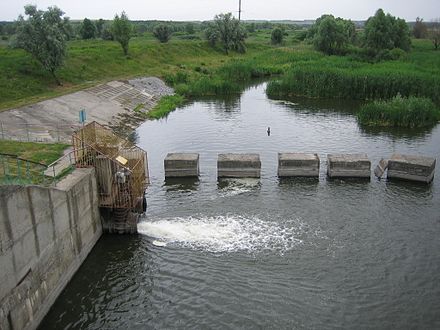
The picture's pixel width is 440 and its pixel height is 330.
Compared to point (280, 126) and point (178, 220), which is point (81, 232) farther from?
point (280, 126)

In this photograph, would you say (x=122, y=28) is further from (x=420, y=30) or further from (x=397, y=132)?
(x=420, y=30)

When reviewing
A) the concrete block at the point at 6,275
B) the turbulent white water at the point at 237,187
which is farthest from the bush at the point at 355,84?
the concrete block at the point at 6,275

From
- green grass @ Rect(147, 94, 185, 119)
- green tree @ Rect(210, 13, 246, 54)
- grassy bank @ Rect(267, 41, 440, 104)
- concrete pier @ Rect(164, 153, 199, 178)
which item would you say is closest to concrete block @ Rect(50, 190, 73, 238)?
concrete pier @ Rect(164, 153, 199, 178)

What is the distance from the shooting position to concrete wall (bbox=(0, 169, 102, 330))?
15599mm

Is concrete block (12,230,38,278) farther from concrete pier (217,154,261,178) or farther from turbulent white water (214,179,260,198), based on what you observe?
concrete pier (217,154,261,178)

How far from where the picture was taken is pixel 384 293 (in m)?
19.9

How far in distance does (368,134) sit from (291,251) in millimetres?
27724

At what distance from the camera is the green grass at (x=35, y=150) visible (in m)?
26.6

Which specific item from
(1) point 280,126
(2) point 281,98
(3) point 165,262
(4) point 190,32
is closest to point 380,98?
(2) point 281,98

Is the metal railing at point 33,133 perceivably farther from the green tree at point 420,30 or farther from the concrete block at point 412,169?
the green tree at point 420,30

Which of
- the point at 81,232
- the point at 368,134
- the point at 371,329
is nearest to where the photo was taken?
the point at 371,329

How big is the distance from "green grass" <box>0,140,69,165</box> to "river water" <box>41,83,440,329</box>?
21.5 ft

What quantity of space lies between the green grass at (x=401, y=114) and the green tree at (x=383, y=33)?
55.6 m

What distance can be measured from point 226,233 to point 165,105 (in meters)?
39.1
